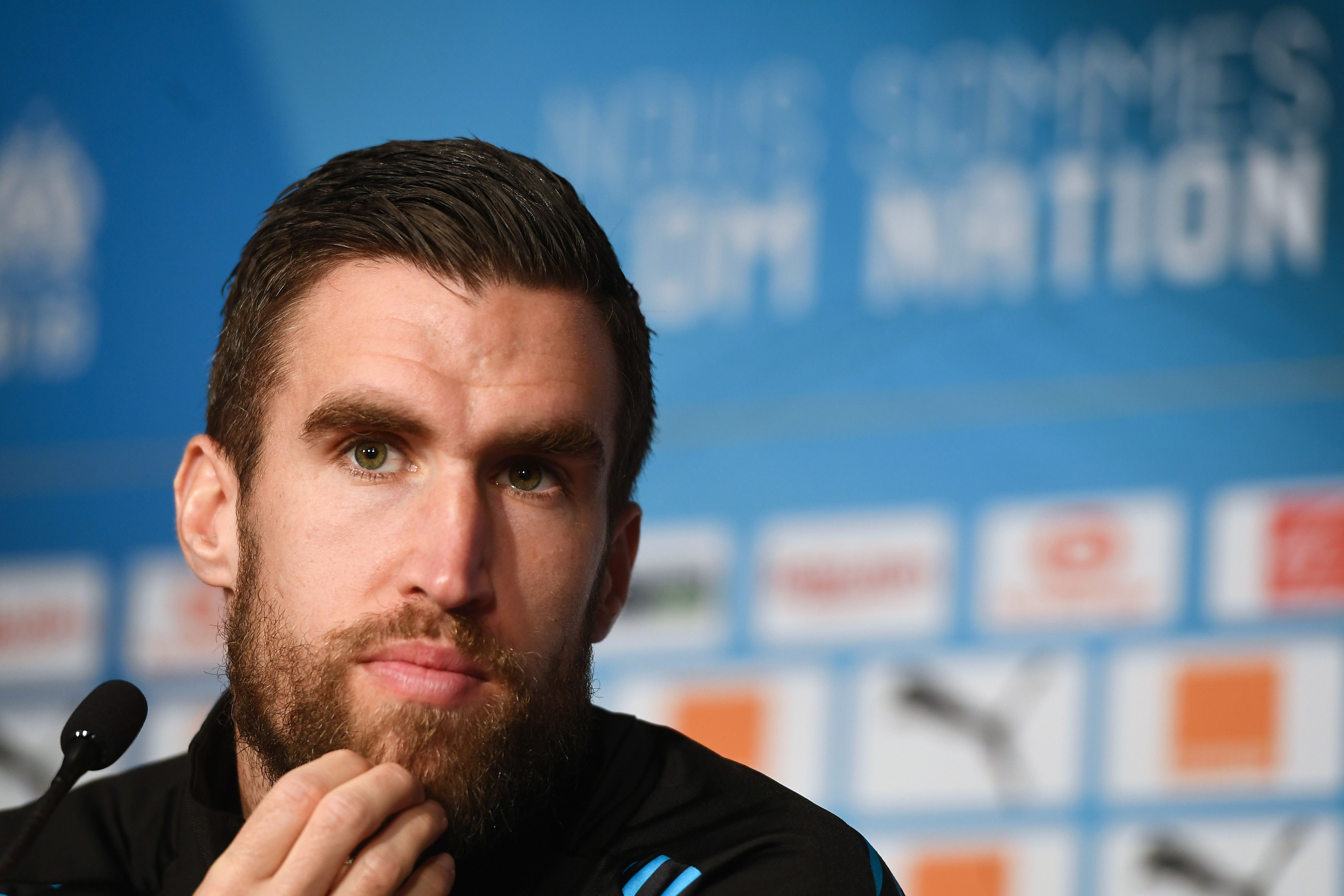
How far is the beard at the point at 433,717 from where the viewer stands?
118 centimetres

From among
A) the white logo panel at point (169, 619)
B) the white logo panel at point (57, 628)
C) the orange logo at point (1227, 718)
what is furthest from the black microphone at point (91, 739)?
the white logo panel at point (57, 628)

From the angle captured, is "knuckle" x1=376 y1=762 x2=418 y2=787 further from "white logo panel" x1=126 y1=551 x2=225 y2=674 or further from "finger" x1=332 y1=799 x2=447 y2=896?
"white logo panel" x1=126 y1=551 x2=225 y2=674

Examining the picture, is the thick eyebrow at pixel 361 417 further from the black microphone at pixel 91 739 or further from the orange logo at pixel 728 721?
the orange logo at pixel 728 721

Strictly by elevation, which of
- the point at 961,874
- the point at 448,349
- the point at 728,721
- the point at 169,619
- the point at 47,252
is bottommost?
the point at 961,874

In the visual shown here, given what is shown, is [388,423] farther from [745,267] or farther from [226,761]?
[745,267]

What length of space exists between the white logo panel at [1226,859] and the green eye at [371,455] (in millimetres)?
1511

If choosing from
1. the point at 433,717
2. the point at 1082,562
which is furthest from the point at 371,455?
the point at 1082,562

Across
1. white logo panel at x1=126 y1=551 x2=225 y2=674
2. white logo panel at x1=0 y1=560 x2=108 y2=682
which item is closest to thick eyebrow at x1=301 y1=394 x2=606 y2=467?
white logo panel at x1=126 y1=551 x2=225 y2=674

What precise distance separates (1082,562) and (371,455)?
143cm

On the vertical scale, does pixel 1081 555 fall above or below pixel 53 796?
above

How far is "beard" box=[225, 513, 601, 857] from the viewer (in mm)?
1178

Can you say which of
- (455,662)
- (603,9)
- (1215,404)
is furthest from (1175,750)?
(603,9)

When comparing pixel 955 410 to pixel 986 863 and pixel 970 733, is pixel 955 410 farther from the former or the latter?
pixel 986 863

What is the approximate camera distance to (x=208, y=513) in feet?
4.78
